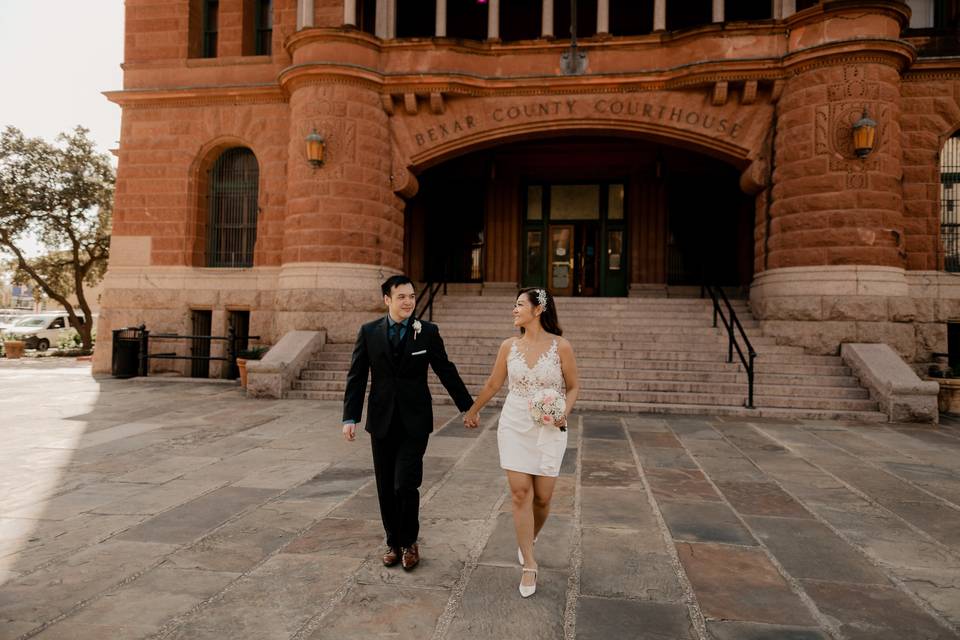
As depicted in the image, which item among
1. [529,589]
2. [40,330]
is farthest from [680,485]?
[40,330]

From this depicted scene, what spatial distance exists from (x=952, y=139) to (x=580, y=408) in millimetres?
10243

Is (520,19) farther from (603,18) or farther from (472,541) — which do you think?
(472,541)

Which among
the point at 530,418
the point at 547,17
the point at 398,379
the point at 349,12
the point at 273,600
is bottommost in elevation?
the point at 273,600

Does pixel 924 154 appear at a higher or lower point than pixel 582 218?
higher

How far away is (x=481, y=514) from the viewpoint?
4469 millimetres

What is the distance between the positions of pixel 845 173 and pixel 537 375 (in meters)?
10.8

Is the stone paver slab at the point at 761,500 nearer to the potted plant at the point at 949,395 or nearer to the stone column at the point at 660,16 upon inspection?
the potted plant at the point at 949,395

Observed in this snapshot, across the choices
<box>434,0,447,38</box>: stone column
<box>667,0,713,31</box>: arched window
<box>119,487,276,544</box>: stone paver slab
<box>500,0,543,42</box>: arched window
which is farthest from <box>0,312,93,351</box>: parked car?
<box>667,0,713,31</box>: arched window

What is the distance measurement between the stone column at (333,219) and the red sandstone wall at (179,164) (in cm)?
166

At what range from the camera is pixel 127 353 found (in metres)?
13.6

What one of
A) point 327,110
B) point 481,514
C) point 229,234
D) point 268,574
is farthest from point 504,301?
point 268,574

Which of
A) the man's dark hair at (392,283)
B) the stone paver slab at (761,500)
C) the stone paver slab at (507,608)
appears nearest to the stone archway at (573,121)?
the stone paver slab at (761,500)

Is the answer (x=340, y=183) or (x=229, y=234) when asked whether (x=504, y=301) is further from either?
(x=229, y=234)

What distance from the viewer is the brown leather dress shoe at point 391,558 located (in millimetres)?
3469
